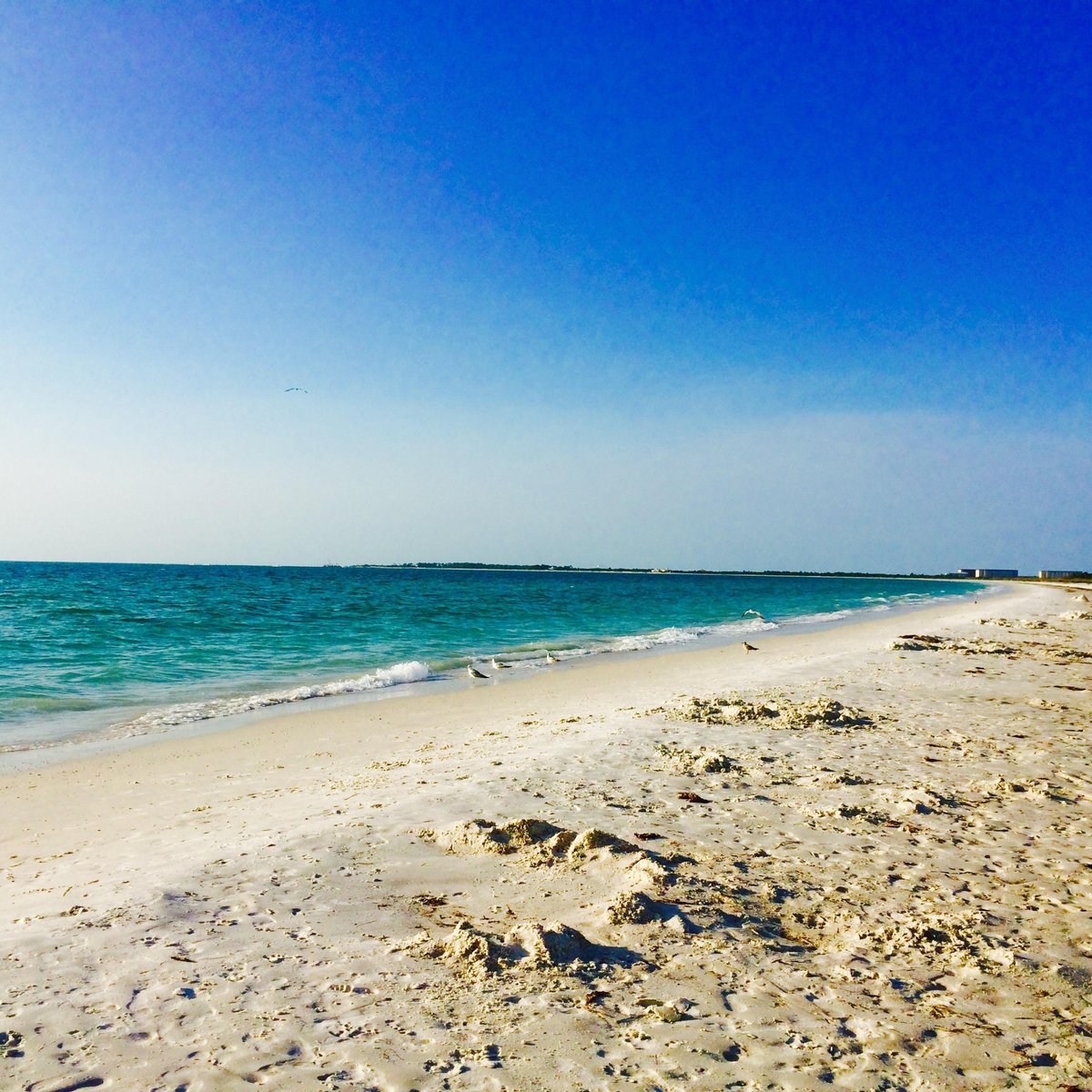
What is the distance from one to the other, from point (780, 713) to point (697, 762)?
2.99 m

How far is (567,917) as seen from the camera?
449 cm

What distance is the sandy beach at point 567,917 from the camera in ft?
10.4

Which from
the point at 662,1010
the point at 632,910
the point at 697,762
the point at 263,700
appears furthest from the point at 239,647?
the point at 662,1010

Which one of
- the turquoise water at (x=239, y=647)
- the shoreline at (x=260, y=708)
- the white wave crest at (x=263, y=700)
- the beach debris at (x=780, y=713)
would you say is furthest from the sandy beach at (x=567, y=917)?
the turquoise water at (x=239, y=647)

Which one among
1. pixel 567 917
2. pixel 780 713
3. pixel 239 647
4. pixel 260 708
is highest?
pixel 780 713

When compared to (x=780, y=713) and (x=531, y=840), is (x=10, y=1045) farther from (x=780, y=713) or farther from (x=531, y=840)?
(x=780, y=713)

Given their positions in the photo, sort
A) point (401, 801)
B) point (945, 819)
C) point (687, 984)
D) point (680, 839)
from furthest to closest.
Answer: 1. point (401, 801)
2. point (945, 819)
3. point (680, 839)
4. point (687, 984)

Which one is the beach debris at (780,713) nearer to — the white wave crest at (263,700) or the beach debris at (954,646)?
the white wave crest at (263,700)

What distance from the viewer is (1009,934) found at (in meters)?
4.24

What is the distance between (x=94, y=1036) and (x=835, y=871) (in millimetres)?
4243

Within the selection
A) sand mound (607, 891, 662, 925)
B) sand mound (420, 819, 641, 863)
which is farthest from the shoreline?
sand mound (607, 891, 662, 925)

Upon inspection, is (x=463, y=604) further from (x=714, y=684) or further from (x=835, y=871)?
(x=835, y=871)

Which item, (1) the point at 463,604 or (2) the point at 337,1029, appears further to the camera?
(1) the point at 463,604

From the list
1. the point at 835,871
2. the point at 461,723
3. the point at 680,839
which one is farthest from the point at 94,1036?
the point at 461,723
